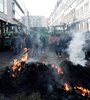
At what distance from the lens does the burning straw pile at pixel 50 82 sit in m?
9.62

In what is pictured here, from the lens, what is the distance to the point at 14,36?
2758 centimetres

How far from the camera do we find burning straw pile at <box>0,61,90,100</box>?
31.6 feet

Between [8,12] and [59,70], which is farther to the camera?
[8,12]

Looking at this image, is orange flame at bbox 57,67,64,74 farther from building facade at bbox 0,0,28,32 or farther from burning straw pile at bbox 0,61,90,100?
building facade at bbox 0,0,28,32

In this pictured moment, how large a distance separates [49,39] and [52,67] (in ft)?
50.6

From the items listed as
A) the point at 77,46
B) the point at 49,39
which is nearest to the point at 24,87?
the point at 77,46

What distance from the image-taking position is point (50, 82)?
10680 mm

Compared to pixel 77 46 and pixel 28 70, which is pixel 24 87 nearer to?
pixel 28 70

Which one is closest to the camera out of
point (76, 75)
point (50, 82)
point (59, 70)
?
point (50, 82)

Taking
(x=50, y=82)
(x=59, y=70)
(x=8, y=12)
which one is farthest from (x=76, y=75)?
(x=8, y=12)

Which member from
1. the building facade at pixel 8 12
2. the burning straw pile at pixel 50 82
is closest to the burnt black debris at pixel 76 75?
the burning straw pile at pixel 50 82

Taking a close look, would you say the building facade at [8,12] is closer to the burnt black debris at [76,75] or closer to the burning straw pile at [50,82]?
→ the burning straw pile at [50,82]

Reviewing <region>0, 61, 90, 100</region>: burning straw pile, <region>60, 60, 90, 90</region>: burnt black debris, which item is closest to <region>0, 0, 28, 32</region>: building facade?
<region>0, 61, 90, 100</region>: burning straw pile

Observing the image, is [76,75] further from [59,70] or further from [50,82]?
[50,82]
